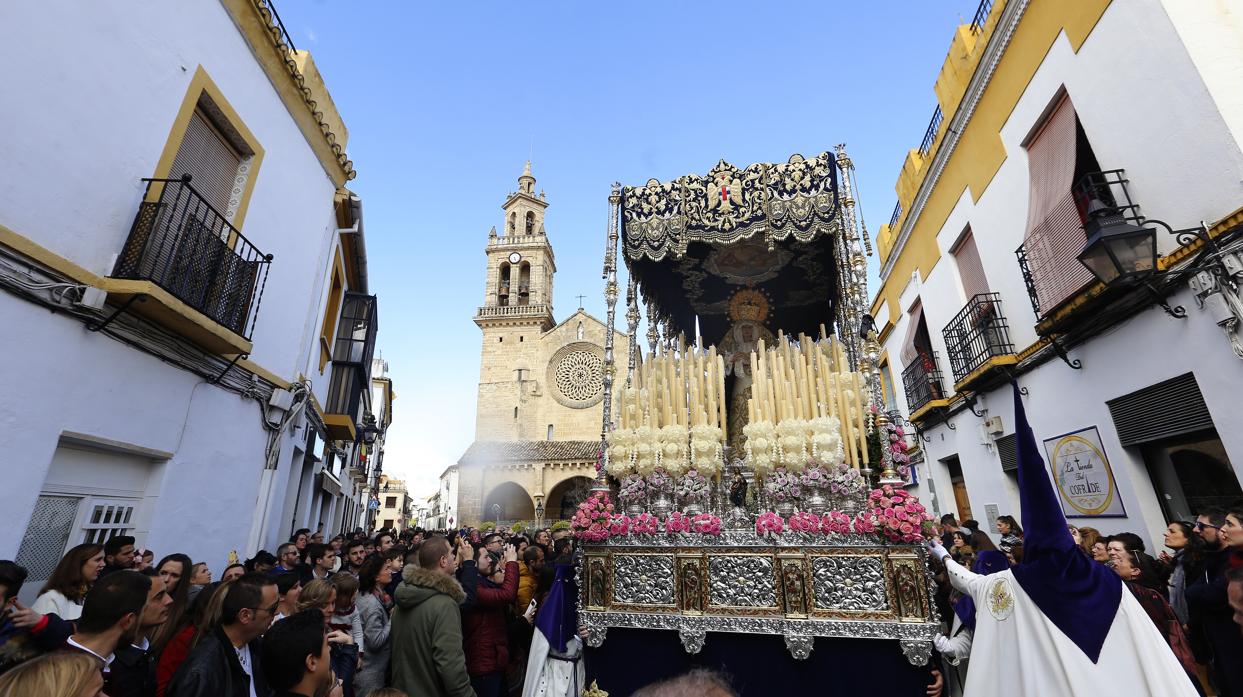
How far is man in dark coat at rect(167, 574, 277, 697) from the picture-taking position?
72.0 inches

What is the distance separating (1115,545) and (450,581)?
4368 mm

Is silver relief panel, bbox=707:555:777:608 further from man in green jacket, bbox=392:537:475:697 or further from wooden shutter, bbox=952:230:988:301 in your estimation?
wooden shutter, bbox=952:230:988:301

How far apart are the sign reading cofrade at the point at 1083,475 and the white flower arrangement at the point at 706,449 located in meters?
4.58

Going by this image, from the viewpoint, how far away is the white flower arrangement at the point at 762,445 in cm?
414

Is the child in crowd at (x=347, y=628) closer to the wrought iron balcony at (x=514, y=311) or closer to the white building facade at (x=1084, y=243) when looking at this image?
the white building facade at (x=1084, y=243)

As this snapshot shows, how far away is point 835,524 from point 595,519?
6.00 ft

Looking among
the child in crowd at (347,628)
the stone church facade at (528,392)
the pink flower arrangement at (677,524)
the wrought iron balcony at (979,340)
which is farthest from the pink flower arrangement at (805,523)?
the stone church facade at (528,392)

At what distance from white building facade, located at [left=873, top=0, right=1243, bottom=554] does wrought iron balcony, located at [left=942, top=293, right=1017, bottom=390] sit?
1.2 inches

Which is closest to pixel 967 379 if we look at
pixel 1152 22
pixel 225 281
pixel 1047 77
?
pixel 1047 77

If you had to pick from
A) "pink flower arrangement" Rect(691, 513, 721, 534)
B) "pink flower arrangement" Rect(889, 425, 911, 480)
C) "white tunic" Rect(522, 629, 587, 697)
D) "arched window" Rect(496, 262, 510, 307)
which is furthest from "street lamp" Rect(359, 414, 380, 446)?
"arched window" Rect(496, 262, 510, 307)

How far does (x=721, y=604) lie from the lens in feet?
11.9

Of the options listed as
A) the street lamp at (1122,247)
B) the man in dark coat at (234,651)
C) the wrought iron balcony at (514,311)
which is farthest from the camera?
the wrought iron balcony at (514,311)

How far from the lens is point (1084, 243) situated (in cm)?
518

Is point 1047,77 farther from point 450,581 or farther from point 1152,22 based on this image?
point 450,581
